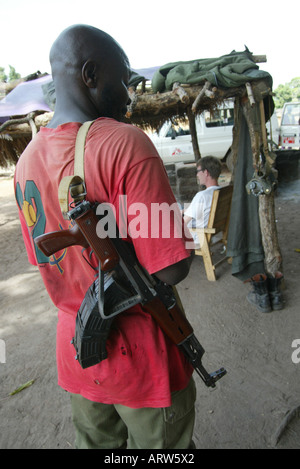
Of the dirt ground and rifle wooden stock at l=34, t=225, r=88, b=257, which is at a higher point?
rifle wooden stock at l=34, t=225, r=88, b=257

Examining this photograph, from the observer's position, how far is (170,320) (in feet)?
3.40

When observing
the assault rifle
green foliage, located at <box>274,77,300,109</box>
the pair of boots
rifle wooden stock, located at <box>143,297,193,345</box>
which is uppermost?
the assault rifle

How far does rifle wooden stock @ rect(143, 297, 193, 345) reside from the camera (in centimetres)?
100

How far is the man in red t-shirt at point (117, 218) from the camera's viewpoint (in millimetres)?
856

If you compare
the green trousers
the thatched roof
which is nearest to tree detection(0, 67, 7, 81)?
the thatched roof

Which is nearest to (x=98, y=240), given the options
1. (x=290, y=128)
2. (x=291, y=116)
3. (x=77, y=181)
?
(x=77, y=181)

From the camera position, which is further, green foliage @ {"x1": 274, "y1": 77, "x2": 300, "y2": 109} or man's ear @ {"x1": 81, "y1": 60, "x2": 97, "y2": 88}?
green foliage @ {"x1": 274, "y1": 77, "x2": 300, "y2": 109}

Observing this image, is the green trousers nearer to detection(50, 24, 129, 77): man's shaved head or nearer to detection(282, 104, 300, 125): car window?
detection(50, 24, 129, 77): man's shaved head

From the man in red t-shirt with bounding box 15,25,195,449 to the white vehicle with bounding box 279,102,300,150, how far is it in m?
10.7

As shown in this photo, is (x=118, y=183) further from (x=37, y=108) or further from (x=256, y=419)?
(x=37, y=108)

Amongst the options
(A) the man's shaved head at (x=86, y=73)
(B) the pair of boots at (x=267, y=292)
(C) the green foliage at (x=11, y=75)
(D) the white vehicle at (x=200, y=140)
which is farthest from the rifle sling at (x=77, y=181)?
(C) the green foliage at (x=11, y=75)

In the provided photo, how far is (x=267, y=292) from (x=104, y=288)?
8.49ft

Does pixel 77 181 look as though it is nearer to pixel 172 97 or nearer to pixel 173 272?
pixel 173 272

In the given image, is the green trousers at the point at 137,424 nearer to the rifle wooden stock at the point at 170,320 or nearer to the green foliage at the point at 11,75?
the rifle wooden stock at the point at 170,320
